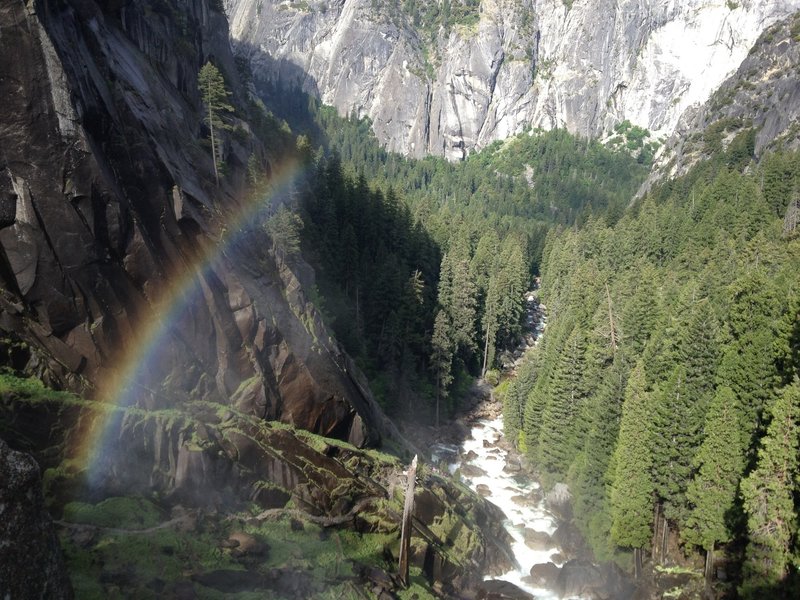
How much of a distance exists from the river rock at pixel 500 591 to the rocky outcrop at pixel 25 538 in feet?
86.5

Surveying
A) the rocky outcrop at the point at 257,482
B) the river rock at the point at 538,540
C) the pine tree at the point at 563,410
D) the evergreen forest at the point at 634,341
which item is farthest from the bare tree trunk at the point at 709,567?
the pine tree at the point at 563,410

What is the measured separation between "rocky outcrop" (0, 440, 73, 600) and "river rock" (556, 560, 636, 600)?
31523 mm

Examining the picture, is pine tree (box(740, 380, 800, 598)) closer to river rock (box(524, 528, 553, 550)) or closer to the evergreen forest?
the evergreen forest

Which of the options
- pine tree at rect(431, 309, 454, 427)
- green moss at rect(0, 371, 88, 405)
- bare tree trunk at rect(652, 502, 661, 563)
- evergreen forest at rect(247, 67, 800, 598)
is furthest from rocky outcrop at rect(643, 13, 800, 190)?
green moss at rect(0, 371, 88, 405)

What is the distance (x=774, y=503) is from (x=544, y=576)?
1677cm

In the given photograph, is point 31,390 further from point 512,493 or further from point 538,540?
point 512,493

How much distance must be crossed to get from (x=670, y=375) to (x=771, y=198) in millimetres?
52591

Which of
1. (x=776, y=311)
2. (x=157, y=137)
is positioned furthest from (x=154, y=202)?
(x=776, y=311)

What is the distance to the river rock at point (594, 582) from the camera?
107 feet

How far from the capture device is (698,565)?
3141cm

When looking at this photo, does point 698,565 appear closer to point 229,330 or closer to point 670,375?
point 670,375

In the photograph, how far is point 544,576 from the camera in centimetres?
3522

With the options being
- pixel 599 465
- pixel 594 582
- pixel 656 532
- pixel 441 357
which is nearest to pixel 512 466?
pixel 599 465

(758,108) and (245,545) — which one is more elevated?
(758,108)
